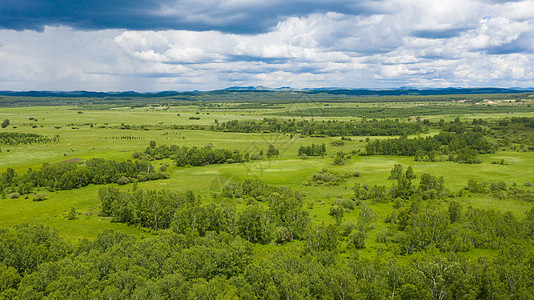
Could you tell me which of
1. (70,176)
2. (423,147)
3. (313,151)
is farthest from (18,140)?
(423,147)

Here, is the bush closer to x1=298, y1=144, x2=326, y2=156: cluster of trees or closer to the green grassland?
the green grassland

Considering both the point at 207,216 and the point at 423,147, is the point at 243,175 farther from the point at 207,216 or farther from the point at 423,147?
the point at 423,147

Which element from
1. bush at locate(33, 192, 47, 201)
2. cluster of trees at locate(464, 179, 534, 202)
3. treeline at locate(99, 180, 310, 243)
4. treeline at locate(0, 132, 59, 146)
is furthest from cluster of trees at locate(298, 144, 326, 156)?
treeline at locate(0, 132, 59, 146)

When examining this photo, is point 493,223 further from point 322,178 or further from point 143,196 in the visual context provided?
point 143,196

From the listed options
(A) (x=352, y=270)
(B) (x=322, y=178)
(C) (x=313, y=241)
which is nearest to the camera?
(A) (x=352, y=270)

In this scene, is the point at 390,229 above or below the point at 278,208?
below

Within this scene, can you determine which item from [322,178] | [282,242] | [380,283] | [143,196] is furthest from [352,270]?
[322,178]

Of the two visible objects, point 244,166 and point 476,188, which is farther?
point 244,166
